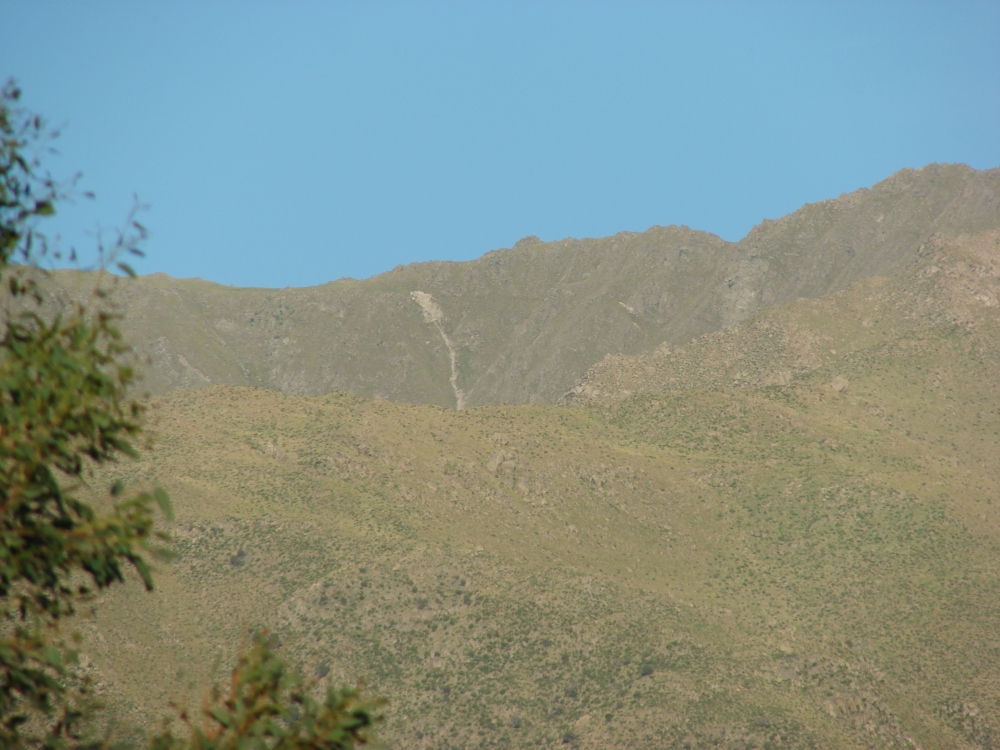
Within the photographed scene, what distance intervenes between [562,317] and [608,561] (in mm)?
112120

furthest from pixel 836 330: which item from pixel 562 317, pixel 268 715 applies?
pixel 268 715

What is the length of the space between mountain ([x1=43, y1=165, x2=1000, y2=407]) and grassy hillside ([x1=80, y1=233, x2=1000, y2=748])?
58595mm

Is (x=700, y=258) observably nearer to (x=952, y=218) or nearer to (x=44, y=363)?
(x=952, y=218)

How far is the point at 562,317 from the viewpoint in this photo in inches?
7549

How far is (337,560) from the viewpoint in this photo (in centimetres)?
7769

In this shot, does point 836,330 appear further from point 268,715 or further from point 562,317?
point 268,715

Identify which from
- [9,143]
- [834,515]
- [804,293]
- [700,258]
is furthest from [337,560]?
[700,258]

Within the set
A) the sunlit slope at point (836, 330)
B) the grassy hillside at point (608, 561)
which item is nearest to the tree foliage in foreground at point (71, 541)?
the grassy hillside at point (608, 561)

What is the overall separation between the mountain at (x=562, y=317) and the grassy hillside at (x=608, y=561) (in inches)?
2307

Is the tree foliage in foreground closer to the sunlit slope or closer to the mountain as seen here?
the sunlit slope

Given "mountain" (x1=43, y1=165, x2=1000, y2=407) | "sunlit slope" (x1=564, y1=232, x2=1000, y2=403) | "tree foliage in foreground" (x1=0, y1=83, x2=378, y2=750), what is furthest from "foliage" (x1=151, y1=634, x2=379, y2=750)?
"mountain" (x1=43, y1=165, x2=1000, y2=407)

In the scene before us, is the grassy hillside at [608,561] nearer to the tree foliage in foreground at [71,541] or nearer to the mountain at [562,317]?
the tree foliage in foreground at [71,541]

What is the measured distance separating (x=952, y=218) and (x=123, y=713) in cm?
13533

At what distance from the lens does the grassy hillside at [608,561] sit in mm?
67375
